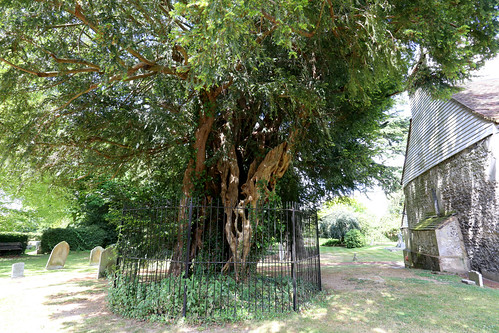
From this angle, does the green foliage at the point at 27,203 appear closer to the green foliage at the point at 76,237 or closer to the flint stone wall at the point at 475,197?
the green foliage at the point at 76,237

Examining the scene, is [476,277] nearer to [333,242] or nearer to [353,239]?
[353,239]

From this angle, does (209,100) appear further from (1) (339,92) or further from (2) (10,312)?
(2) (10,312)

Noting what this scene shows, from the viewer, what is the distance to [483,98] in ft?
33.7

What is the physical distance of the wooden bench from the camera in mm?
16609

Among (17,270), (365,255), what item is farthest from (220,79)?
(365,255)

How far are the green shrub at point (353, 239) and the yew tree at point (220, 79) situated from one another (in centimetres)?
1781

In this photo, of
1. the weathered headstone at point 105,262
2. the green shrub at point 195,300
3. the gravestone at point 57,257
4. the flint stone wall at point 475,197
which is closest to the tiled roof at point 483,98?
the flint stone wall at point 475,197

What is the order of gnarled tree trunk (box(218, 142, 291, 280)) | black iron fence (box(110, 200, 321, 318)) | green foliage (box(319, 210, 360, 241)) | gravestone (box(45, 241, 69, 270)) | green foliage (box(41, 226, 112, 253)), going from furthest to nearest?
green foliage (box(319, 210, 360, 241)) → green foliage (box(41, 226, 112, 253)) → gravestone (box(45, 241, 69, 270)) → gnarled tree trunk (box(218, 142, 291, 280)) → black iron fence (box(110, 200, 321, 318))

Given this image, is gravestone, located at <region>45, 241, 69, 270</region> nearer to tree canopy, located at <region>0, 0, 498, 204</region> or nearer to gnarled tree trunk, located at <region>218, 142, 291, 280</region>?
tree canopy, located at <region>0, 0, 498, 204</region>

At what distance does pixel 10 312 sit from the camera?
5855mm

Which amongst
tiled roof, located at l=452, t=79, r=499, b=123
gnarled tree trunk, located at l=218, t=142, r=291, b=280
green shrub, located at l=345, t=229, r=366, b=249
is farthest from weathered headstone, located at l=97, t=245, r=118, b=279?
green shrub, located at l=345, t=229, r=366, b=249

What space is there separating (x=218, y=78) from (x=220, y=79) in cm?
39

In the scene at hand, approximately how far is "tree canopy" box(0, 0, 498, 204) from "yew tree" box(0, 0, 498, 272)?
4 centimetres

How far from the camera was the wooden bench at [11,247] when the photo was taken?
16.6 m
